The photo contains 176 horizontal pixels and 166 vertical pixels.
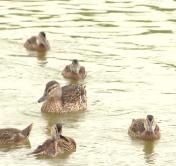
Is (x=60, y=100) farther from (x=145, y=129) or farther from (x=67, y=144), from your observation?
(x=67, y=144)

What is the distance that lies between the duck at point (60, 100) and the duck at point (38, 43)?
5244mm

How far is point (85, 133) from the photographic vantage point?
16.9m

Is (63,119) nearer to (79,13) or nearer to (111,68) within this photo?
(111,68)

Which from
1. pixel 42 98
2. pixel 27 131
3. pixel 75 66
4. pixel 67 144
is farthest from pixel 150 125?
pixel 75 66

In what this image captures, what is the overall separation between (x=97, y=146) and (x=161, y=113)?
2.59 meters

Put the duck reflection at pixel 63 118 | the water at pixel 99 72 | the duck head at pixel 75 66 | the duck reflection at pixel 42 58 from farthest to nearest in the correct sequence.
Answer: the duck reflection at pixel 42 58, the duck head at pixel 75 66, the duck reflection at pixel 63 118, the water at pixel 99 72

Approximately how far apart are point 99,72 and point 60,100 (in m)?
3.08

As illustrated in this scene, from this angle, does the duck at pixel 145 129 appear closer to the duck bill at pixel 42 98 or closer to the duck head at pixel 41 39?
the duck bill at pixel 42 98

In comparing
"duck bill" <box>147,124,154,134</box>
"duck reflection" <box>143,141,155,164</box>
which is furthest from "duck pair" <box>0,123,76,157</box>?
"duck bill" <box>147,124,154,134</box>

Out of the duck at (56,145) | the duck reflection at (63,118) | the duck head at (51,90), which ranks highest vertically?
the duck head at (51,90)

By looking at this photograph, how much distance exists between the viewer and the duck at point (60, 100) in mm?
18625

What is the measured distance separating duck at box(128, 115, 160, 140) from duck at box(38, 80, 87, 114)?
201 cm

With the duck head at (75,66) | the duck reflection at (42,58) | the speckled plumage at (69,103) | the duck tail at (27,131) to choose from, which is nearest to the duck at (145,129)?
the duck tail at (27,131)

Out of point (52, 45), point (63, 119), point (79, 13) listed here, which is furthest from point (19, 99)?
point (79, 13)
